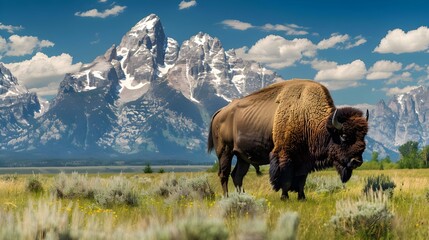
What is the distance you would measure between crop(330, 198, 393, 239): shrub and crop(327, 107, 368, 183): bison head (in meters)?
3.60

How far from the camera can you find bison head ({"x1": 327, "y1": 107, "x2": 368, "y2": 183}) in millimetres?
10062

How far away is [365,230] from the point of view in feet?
20.5

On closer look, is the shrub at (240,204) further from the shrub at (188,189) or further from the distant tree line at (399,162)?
the distant tree line at (399,162)

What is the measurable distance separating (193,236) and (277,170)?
749 centimetres

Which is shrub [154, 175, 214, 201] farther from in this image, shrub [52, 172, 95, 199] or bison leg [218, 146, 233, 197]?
shrub [52, 172, 95, 199]

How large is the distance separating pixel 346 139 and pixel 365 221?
410cm

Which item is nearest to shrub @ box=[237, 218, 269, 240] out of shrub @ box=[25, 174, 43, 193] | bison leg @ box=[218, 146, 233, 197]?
bison leg @ box=[218, 146, 233, 197]

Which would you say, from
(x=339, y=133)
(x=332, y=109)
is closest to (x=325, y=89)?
(x=332, y=109)

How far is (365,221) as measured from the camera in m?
6.31

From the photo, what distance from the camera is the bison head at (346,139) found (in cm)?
1006

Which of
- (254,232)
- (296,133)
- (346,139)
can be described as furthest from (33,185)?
(254,232)

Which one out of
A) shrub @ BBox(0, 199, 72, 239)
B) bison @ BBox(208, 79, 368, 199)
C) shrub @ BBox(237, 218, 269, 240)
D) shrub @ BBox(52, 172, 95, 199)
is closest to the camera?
shrub @ BBox(237, 218, 269, 240)

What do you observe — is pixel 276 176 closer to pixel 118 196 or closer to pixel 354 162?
pixel 354 162

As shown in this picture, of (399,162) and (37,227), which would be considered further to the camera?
(399,162)
